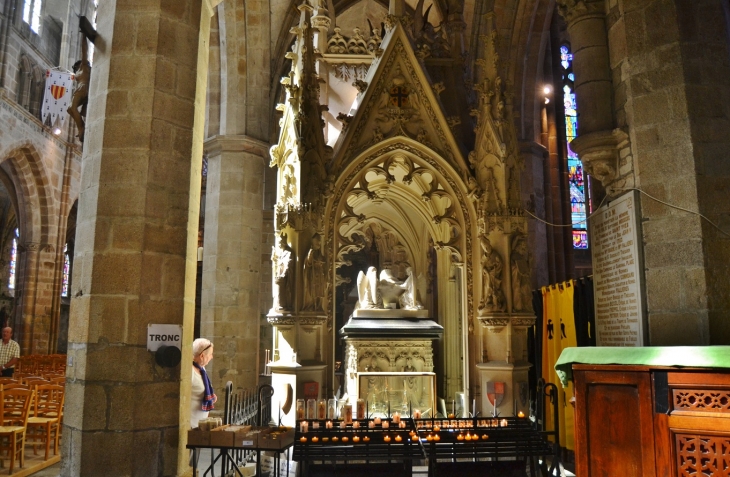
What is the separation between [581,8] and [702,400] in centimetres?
422

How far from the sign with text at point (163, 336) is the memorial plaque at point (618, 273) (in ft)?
12.5

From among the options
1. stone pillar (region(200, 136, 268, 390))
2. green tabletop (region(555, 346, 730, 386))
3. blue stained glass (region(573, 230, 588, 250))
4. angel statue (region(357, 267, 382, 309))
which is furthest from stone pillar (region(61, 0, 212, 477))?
blue stained glass (region(573, 230, 588, 250))

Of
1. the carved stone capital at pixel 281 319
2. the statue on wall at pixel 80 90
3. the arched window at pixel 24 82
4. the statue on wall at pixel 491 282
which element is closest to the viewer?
the statue on wall at pixel 80 90

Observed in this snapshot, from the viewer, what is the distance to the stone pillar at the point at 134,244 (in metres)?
4.25

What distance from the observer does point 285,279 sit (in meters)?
7.49

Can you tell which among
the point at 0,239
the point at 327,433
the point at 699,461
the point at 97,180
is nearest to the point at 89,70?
the point at 97,180

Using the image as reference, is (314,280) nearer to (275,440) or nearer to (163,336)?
(163,336)

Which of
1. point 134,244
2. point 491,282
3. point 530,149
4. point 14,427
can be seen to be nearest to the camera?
point 134,244

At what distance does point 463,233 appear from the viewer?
8.07 meters

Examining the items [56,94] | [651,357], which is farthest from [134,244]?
[56,94]

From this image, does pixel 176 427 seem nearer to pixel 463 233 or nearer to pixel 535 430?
pixel 535 430

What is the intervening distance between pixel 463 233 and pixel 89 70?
497 cm

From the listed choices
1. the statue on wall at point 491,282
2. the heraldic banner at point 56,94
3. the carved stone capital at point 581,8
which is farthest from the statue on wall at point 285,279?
the heraldic banner at point 56,94

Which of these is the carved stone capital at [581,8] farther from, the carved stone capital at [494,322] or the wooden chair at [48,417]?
the wooden chair at [48,417]
